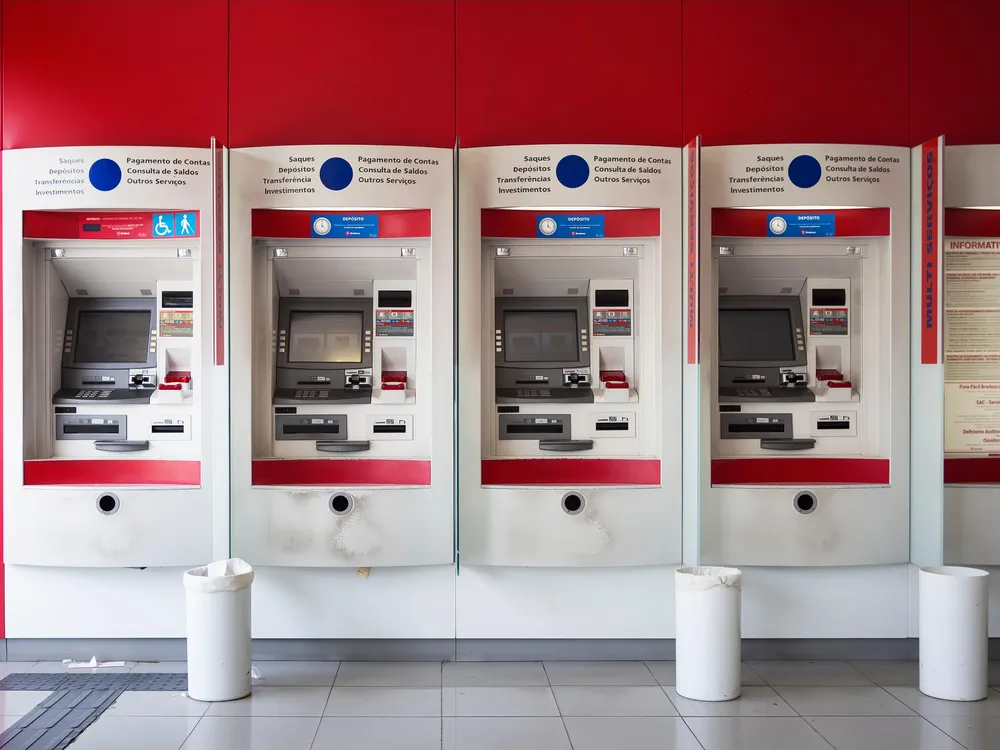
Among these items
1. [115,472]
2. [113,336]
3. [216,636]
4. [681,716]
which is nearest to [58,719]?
[216,636]

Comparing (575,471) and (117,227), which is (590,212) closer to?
(575,471)

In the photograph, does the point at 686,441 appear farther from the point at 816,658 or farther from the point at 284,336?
the point at 284,336

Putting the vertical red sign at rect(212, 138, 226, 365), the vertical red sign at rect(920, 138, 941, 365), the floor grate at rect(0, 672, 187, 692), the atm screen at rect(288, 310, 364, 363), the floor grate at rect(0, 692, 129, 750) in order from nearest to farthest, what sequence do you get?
the floor grate at rect(0, 692, 129, 750)
the floor grate at rect(0, 672, 187, 692)
the vertical red sign at rect(212, 138, 226, 365)
the vertical red sign at rect(920, 138, 941, 365)
the atm screen at rect(288, 310, 364, 363)

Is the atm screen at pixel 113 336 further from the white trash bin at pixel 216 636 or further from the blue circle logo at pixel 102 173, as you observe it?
the white trash bin at pixel 216 636

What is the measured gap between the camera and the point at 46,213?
3904 mm

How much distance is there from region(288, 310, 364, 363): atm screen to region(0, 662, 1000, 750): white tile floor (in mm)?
1401

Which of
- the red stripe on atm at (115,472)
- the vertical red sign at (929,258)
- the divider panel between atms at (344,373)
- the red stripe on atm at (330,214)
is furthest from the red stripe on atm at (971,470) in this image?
the red stripe on atm at (115,472)

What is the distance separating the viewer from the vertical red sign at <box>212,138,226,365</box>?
3.72 metres

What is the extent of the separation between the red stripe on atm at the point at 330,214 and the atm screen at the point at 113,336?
772 mm

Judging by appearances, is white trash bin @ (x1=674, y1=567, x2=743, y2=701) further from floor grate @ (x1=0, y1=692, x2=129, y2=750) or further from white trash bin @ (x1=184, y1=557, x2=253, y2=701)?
floor grate @ (x1=0, y1=692, x2=129, y2=750)

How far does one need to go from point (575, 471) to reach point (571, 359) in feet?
1.70

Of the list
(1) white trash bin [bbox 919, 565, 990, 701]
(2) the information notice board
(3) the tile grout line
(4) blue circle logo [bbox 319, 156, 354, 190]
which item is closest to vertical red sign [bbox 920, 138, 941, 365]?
(2) the information notice board

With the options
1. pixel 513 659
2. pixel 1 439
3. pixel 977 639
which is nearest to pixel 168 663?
pixel 1 439

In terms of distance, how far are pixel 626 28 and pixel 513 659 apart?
2946 mm
